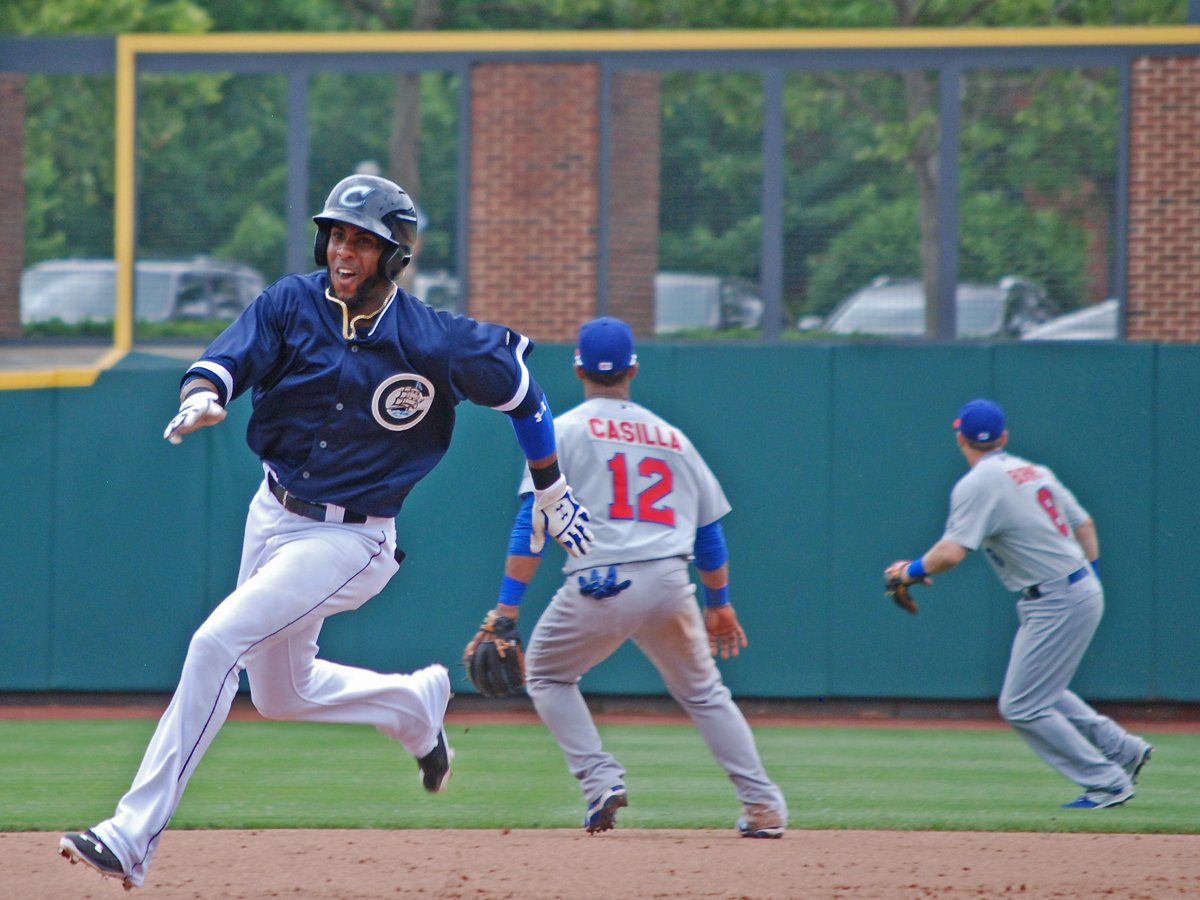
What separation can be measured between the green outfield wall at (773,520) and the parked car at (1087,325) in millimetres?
2061

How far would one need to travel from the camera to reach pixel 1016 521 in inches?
285

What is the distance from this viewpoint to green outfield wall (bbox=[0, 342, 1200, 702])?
10562mm

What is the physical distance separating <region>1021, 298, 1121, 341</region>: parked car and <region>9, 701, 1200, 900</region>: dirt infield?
7.05m

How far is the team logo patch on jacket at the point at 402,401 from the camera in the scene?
4.77 m

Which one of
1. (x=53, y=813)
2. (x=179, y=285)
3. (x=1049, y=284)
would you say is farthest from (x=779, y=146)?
(x=53, y=813)

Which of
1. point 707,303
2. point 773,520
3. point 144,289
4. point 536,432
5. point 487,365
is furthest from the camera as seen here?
point 144,289

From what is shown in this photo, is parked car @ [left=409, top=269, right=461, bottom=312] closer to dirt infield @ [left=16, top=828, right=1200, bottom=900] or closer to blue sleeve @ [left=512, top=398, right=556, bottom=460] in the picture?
dirt infield @ [left=16, top=828, right=1200, bottom=900]

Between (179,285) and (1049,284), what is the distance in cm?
720

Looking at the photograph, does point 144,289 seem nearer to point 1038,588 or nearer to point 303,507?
point 1038,588

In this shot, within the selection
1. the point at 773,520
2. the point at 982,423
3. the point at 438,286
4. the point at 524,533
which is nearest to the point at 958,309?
the point at 773,520

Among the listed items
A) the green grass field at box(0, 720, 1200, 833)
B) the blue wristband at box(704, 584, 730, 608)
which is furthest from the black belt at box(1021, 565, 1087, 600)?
the blue wristband at box(704, 584, 730, 608)

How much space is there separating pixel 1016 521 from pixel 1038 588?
35 cm

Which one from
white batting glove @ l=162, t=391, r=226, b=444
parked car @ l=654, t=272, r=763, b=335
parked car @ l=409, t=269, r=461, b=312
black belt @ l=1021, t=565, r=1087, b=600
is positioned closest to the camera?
white batting glove @ l=162, t=391, r=226, b=444

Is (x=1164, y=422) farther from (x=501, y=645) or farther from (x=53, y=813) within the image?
(x=53, y=813)
